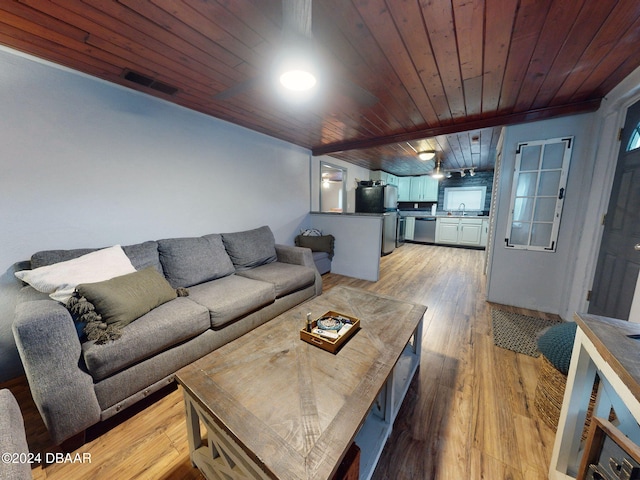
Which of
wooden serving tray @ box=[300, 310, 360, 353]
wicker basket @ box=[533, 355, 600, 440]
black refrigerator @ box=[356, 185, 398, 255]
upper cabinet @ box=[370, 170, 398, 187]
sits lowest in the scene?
wicker basket @ box=[533, 355, 600, 440]

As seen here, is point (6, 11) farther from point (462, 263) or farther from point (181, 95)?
point (462, 263)

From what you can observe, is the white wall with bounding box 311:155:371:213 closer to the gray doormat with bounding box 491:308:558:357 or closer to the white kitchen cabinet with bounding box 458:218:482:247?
the white kitchen cabinet with bounding box 458:218:482:247

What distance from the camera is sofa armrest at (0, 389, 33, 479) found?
557 millimetres

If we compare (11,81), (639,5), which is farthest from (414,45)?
(11,81)

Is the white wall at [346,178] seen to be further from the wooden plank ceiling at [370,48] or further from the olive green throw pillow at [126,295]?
the olive green throw pillow at [126,295]

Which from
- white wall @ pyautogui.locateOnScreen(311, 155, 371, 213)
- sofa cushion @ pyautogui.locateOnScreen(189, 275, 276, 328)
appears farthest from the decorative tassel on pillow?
white wall @ pyautogui.locateOnScreen(311, 155, 371, 213)

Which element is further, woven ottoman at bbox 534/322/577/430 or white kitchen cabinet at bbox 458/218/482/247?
white kitchen cabinet at bbox 458/218/482/247

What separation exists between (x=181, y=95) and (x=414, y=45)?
195 cm

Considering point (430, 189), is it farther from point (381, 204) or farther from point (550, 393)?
point (550, 393)

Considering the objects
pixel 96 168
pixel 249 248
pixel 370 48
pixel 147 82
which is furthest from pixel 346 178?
pixel 96 168

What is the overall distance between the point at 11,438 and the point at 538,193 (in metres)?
3.91

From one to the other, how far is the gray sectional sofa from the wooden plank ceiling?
4.34 ft

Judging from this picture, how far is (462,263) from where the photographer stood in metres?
4.61

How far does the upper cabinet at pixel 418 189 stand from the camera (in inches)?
264
